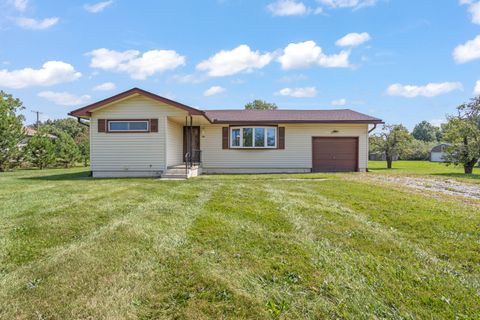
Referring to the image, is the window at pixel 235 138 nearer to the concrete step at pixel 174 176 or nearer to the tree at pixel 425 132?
the concrete step at pixel 174 176

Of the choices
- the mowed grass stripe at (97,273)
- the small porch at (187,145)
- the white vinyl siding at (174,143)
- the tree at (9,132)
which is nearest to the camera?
the mowed grass stripe at (97,273)

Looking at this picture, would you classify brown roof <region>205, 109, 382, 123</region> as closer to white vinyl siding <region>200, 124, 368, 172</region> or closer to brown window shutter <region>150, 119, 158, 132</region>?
white vinyl siding <region>200, 124, 368, 172</region>

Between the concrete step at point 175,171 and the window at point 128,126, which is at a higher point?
the window at point 128,126

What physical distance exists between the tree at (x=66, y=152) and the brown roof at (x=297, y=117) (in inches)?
445

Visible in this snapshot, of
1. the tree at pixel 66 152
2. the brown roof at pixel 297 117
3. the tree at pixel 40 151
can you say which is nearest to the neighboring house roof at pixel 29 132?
the tree at pixel 40 151

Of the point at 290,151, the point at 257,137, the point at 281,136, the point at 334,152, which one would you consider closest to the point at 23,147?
the point at 257,137

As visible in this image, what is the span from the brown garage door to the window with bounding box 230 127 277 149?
6.79 ft

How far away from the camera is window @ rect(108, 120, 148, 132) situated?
11.9 metres

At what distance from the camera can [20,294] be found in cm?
253

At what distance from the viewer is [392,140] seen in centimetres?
A: 2216

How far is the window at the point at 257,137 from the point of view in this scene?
14.2 m

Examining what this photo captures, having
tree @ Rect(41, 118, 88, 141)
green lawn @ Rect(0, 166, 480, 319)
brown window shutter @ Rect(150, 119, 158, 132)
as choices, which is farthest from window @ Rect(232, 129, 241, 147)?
tree @ Rect(41, 118, 88, 141)

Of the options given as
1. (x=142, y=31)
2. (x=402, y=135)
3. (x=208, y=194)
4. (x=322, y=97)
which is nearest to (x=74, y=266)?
(x=208, y=194)

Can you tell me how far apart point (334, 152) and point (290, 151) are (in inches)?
86.4
